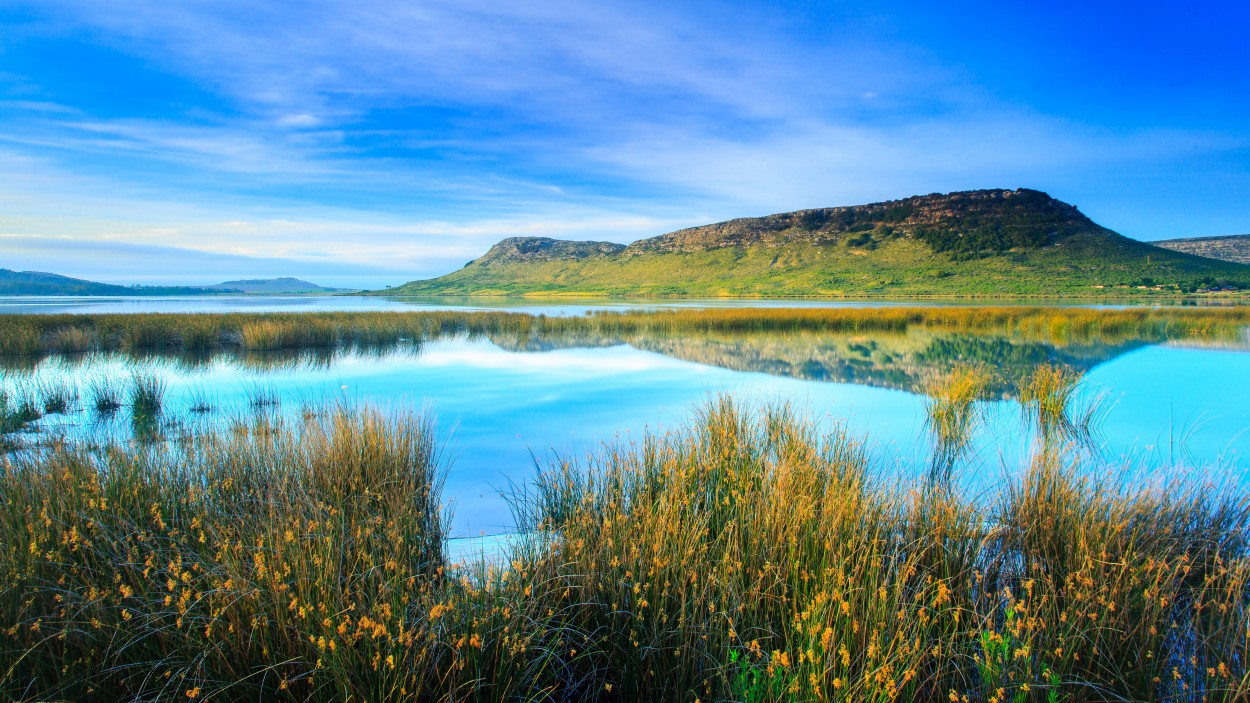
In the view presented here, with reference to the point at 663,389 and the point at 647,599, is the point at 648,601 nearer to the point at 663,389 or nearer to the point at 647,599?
the point at 647,599

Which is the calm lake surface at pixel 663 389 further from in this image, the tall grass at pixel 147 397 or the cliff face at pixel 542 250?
the cliff face at pixel 542 250

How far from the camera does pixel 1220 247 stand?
122 meters

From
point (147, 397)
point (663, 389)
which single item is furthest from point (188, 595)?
point (663, 389)

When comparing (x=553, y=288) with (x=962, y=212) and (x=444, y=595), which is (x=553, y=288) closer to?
(x=962, y=212)

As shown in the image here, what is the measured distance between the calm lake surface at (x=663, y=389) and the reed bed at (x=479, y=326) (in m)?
1.72

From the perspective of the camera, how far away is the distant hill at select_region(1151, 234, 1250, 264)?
117312mm

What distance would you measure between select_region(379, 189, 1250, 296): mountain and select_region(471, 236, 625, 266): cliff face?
16249 millimetres

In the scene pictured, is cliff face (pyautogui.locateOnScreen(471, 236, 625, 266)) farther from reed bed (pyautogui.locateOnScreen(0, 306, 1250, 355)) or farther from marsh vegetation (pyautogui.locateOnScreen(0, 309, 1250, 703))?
marsh vegetation (pyautogui.locateOnScreen(0, 309, 1250, 703))

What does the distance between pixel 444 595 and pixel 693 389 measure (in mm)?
9011

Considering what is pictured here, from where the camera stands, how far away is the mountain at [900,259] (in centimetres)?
6931

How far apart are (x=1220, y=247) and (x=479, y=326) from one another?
6195 inches

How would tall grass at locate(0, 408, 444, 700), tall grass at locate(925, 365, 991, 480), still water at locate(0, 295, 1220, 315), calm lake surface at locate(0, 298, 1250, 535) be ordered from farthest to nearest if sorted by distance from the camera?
1. still water at locate(0, 295, 1220, 315)
2. calm lake surface at locate(0, 298, 1250, 535)
3. tall grass at locate(925, 365, 991, 480)
4. tall grass at locate(0, 408, 444, 700)

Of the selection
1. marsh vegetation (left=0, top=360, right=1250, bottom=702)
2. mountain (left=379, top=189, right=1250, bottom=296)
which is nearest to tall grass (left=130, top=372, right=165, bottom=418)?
marsh vegetation (left=0, top=360, right=1250, bottom=702)

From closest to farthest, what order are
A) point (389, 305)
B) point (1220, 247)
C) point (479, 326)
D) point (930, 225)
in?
1. point (479, 326)
2. point (389, 305)
3. point (930, 225)
4. point (1220, 247)
